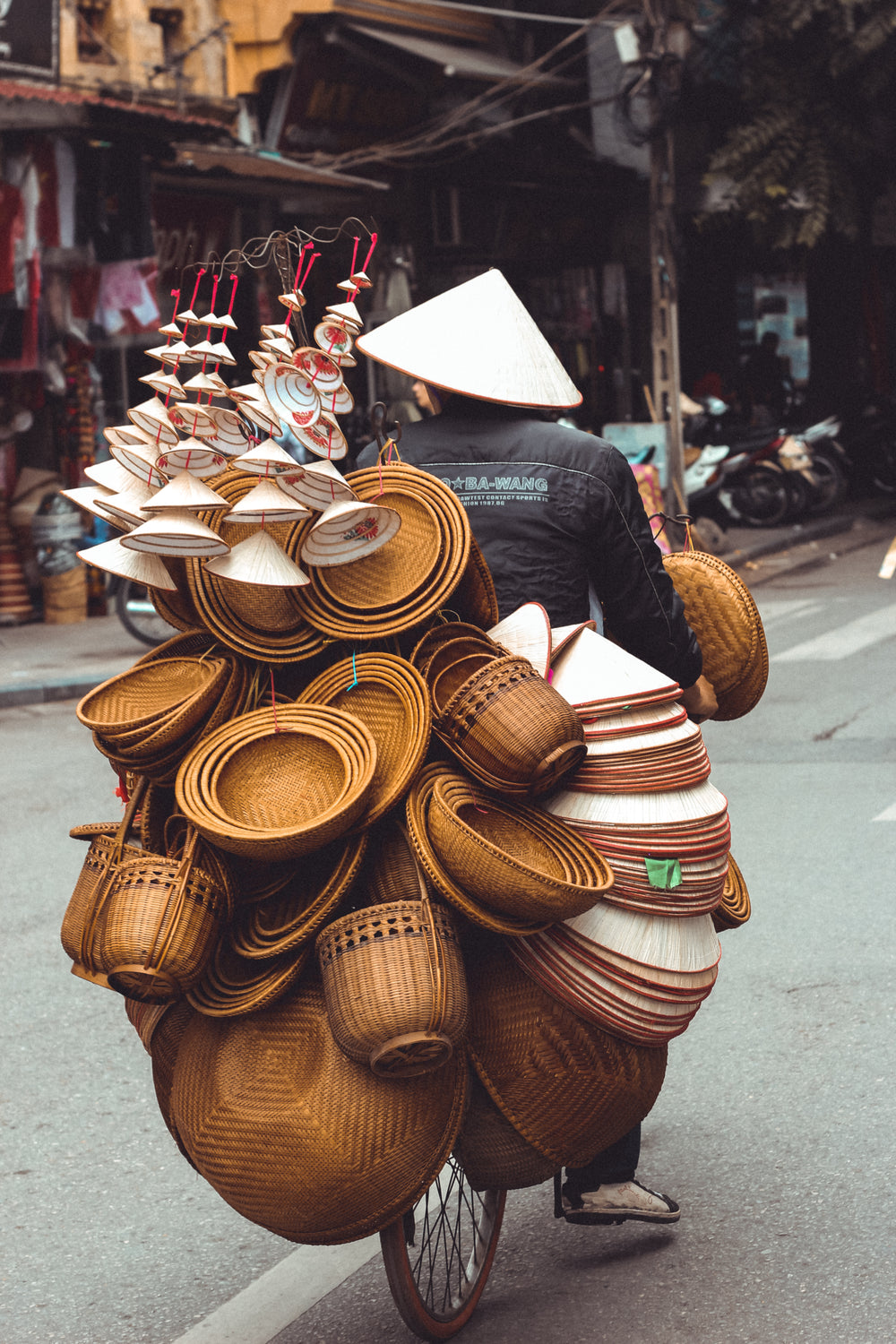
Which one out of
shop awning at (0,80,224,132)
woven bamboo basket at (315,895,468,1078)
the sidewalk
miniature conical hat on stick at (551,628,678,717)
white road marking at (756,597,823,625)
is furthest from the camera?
white road marking at (756,597,823,625)

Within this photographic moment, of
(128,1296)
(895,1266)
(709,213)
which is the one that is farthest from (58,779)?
(709,213)

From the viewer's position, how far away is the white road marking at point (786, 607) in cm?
1121

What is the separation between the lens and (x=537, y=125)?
699 inches

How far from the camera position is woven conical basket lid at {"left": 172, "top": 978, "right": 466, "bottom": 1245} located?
7.50ft

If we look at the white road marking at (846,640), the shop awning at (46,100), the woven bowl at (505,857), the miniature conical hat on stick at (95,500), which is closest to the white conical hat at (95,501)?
the miniature conical hat on stick at (95,500)

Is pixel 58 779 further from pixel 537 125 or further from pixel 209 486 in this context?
pixel 537 125

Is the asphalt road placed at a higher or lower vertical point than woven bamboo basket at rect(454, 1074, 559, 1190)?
lower

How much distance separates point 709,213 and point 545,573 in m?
14.9

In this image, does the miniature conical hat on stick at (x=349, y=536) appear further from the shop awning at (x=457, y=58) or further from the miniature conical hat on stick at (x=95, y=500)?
the shop awning at (x=457, y=58)

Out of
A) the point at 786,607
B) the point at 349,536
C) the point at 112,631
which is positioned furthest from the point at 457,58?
the point at 349,536

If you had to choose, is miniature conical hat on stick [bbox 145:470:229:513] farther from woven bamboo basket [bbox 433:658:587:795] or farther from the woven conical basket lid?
the woven conical basket lid

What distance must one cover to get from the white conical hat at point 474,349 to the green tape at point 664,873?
845mm

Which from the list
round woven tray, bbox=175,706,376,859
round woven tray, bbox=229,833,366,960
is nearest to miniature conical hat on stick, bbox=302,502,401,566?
round woven tray, bbox=175,706,376,859

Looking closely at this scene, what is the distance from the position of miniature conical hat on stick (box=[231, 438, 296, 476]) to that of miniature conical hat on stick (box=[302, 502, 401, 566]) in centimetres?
10
